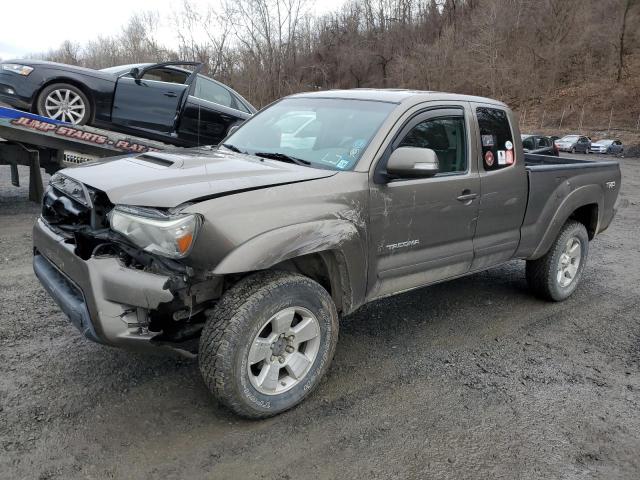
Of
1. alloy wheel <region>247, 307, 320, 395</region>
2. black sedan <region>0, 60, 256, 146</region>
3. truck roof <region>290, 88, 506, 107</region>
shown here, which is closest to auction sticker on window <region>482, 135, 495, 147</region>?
truck roof <region>290, 88, 506, 107</region>

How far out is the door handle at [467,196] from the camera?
3.91 m

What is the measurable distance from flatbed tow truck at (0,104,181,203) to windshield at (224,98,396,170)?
3.41 metres

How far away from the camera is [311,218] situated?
303 cm

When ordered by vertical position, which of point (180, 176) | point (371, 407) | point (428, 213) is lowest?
point (371, 407)

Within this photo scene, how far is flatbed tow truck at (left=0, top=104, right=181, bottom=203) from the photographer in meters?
6.87

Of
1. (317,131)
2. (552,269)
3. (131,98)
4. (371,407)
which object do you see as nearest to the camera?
(371,407)

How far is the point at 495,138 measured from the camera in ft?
14.2

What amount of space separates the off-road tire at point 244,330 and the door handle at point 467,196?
1.43 metres

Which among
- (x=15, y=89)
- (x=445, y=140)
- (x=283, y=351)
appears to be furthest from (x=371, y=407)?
(x=15, y=89)

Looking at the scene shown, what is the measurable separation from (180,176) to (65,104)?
5.61 meters

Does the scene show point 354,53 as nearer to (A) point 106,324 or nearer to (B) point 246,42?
(B) point 246,42

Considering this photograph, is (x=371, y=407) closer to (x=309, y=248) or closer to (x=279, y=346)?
(x=279, y=346)

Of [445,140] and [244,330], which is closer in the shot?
[244,330]

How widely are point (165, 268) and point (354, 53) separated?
6066 centimetres
